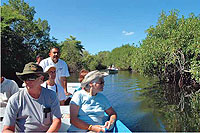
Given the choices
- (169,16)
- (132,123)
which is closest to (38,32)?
(169,16)

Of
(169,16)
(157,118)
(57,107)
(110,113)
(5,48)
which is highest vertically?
(169,16)

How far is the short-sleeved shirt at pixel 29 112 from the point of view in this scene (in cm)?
169

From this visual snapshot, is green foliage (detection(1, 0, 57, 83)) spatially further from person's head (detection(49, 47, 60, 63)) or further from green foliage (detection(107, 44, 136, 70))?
green foliage (detection(107, 44, 136, 70))

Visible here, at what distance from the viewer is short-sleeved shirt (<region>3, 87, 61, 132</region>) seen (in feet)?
5.54

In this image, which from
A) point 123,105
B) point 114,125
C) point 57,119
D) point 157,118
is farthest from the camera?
point 123,105

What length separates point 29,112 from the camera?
1.75m

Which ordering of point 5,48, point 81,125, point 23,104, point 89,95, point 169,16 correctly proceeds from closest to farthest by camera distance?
point 23,104
point 81,125
point 89,95
point 169,16
point 5,48

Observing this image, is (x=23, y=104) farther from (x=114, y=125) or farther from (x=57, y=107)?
(x=114, y=125)

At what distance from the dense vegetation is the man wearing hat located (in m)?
6.71

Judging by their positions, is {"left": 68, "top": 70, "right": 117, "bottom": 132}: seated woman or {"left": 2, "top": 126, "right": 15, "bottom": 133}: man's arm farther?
{"left": 68, "top": 70, "right": 117, "bottom": 132}: seated woman

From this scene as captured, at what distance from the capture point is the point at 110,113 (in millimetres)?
2482

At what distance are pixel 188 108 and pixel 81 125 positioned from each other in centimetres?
690

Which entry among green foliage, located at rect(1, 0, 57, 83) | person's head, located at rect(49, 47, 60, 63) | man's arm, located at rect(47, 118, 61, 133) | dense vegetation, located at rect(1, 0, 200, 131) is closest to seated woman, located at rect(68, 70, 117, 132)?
man's arm, located at rect(47, 118, 61, 133)

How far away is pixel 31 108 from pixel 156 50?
880cm
